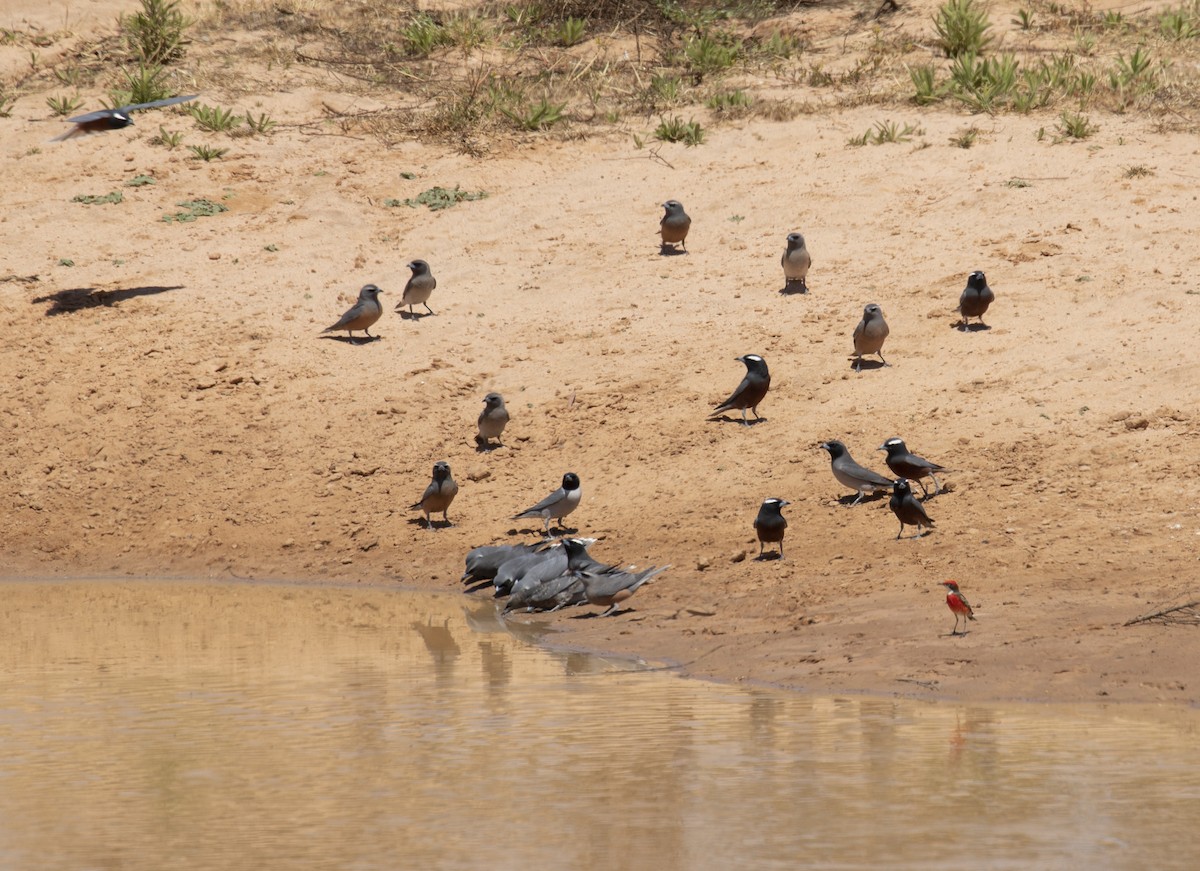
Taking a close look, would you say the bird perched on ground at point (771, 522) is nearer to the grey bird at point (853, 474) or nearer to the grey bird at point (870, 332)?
the grey bird at point (853, 474)

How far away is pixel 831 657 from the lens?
9352 millimetres

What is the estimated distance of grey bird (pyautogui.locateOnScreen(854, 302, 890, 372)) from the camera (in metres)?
14.0

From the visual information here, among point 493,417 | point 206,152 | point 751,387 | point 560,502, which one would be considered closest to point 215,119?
point 206,152

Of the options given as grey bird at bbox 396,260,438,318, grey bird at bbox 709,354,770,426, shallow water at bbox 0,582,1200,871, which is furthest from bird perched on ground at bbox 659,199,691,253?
shallow water at bbox 0,582,1200,871

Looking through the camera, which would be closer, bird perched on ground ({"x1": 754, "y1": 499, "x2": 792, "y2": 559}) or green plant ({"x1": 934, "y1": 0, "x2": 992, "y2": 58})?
bird perched on ground ({"x1": 754, "y1": 499, "x2": 792, "y2": 559})

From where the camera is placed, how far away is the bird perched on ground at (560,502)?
12.6 m

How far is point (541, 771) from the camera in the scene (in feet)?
24.1

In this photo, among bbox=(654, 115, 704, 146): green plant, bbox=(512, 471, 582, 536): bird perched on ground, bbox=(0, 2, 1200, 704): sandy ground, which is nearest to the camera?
bbox=(0, 2, 1200, 704): sandy ground

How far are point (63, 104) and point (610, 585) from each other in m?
13.5

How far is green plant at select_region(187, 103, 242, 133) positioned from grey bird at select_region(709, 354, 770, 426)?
385 inches

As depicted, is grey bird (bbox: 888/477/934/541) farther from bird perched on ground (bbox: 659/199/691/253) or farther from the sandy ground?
bird perched on ground (bbox: 659/199/691/253)

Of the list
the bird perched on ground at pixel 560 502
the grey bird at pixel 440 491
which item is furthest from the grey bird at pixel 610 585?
the grey bird at pixel 440 491

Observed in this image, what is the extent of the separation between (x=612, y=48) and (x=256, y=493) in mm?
10979

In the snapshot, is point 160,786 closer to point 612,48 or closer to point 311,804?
point 311,804
